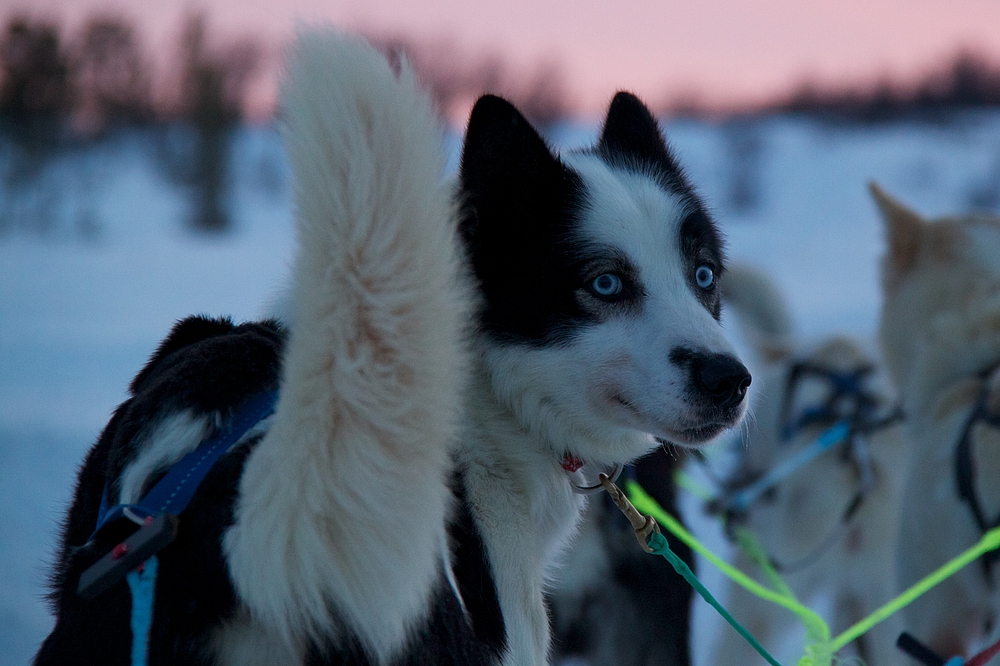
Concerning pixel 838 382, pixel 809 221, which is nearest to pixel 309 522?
pixel 838 382

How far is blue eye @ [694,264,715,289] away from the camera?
70.2 inches

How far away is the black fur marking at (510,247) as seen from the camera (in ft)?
5.30

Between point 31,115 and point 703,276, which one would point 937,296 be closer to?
point 703,276

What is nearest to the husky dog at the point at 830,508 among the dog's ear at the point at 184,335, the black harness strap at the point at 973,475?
the black harness strap at the point at 973,475

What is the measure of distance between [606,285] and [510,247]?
20 centimetres

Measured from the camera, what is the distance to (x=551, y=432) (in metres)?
1.64

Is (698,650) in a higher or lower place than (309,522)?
lower

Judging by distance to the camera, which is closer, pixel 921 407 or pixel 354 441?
pixel 354 441

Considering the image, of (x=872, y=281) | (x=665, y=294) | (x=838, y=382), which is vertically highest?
(x=665, y=294)

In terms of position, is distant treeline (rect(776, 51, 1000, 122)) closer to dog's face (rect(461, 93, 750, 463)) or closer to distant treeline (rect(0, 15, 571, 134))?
distant treeline (rect(0, 15, 571, 134))

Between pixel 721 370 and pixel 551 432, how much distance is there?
34 centimetres

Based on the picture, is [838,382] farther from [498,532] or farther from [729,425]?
[498,532]

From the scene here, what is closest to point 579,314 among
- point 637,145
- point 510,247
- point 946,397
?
point 510,247

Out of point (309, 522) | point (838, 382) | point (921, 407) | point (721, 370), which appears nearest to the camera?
point (309, 522)
